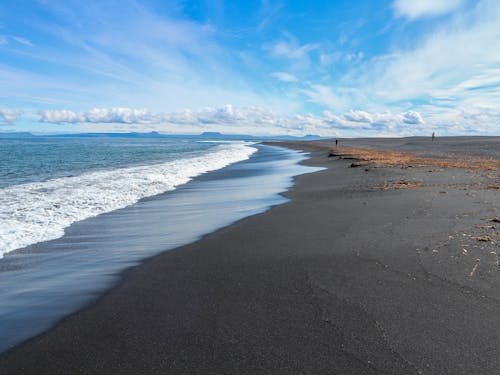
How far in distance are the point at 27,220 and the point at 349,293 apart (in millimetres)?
10135

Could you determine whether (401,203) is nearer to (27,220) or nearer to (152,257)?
(152,257)

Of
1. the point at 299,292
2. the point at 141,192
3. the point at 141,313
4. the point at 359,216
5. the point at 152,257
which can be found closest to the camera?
the point at 141,313

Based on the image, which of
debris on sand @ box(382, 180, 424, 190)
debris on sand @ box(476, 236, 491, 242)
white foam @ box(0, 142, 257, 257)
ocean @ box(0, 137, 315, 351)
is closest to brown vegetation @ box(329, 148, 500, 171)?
debris on sand @ box(382, 180, 424, 190)

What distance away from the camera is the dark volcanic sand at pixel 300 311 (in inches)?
138

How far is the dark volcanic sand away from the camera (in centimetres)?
350

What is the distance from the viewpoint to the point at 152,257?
7.12m

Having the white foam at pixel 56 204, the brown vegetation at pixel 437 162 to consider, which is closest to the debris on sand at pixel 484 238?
the white foam at pixel 56 204

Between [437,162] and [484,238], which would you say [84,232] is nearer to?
[484,238]

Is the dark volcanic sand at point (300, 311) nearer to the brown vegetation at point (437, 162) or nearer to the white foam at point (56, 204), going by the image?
the white foam at point (56, 204)

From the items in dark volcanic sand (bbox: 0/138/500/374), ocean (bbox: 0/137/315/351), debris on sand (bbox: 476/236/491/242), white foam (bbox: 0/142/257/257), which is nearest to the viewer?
dark volcanic sand (bbox: 0/138/500/374)

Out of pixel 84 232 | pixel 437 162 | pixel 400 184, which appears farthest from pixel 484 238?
pixel 437 162

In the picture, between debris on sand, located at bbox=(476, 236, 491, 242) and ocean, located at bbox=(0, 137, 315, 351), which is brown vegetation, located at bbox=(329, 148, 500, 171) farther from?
debris on sand, located at bbox=(476, 236, 491, 242)

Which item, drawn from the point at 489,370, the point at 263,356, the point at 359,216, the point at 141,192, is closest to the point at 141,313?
the point at 263,356

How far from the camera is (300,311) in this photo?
446cm
